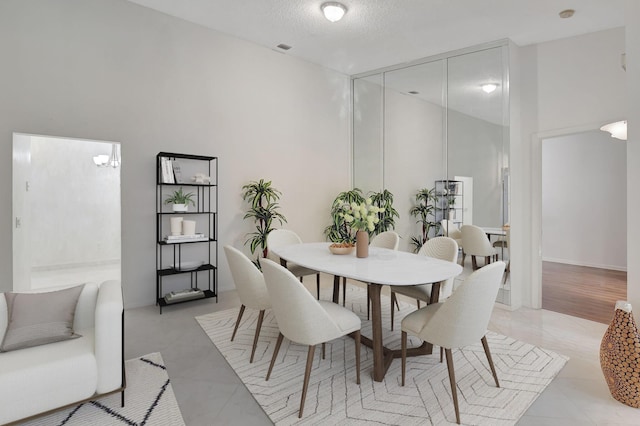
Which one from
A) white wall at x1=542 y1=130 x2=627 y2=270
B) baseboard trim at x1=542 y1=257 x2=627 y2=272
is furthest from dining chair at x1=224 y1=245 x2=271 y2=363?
baseboard trim at x1=542 y1=257 x2=627 y2=272

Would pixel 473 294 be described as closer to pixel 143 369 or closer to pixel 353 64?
pixel 143 369

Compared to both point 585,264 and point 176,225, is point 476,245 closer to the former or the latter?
point 176,225

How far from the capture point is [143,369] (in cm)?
244

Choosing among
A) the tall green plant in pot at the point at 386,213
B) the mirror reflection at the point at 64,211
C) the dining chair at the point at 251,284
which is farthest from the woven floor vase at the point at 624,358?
the mirror reflection at the point at 64,211

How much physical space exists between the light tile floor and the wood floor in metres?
0.35

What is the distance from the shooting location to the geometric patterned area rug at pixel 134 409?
6.14ft

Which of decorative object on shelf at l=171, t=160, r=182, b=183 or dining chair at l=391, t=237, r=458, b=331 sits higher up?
decorative object on shelf at l=171, t=160, r=182, b=183

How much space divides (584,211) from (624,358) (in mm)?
5601

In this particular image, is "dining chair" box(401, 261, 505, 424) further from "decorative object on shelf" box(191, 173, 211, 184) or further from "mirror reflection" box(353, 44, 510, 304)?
"decorative object on shelf" box(191, 173, 211, 184)

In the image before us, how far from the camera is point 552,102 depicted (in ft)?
12.8

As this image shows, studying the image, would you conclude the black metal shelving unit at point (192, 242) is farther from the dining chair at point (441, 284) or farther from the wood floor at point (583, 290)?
the wood floor at point (583, 290)

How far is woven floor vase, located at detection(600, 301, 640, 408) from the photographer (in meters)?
2.00

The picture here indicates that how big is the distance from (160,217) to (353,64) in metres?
3.65

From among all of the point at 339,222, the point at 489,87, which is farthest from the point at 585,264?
the point at 339,222
